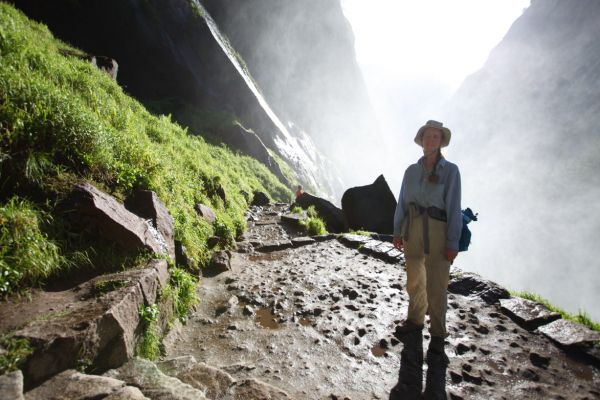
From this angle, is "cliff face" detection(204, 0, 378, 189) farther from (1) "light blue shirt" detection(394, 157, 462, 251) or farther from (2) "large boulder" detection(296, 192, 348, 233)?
(1) "light blue shirt" detection(394, 157, 462, 251)

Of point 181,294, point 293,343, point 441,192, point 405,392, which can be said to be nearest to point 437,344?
point 405,392

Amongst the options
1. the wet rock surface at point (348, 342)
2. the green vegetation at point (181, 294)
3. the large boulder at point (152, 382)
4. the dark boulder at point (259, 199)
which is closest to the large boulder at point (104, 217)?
the green vegetation at point (181, 294)

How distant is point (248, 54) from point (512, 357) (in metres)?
47.6

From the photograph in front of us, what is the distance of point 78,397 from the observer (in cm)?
207

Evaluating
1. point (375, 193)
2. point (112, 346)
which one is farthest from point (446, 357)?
point (375, 193)

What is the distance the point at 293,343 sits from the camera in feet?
13.4

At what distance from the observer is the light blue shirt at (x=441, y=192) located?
395 cm

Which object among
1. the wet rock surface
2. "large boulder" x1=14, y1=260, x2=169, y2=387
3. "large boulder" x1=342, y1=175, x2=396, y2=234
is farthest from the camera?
"large boulder" x1=342, y1=175, x2=396, y2=234

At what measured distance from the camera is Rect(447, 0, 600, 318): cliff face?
3287 inches

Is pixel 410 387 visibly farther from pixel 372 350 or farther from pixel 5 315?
pixel 5 315

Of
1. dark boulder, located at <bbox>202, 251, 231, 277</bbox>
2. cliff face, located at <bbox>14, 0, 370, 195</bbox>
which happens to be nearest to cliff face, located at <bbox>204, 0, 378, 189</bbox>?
cliff face, located at <bbox>14, 0, 370, 195</bbox>

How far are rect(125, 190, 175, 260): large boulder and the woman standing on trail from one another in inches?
151

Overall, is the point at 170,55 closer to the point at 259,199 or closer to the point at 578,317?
the point at 259,199

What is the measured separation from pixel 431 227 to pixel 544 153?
134 meters
